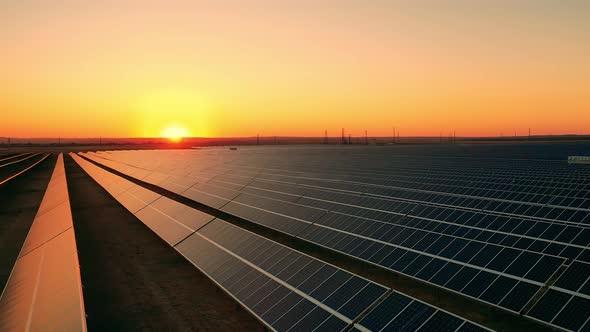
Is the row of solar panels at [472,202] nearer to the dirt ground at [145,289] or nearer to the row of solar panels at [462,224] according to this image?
the row of solar panels at [462,224]

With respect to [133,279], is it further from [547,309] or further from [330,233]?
[547,309]

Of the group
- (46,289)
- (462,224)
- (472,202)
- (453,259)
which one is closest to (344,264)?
(462,224)

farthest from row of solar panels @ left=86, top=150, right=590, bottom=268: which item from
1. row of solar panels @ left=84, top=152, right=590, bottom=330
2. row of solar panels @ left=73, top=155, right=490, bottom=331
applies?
row of solar panels @ left=73, top=155, right=490, bottom=331

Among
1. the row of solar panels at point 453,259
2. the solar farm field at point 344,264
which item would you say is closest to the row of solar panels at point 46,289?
the solar farm field at point 344,264

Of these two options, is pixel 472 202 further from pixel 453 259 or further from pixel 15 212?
pixel 15 212

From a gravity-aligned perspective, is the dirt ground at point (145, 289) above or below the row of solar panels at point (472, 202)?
below

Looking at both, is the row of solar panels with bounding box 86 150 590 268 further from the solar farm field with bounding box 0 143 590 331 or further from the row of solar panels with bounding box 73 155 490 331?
the row of solar panels with bounding box 73 155 490 331
